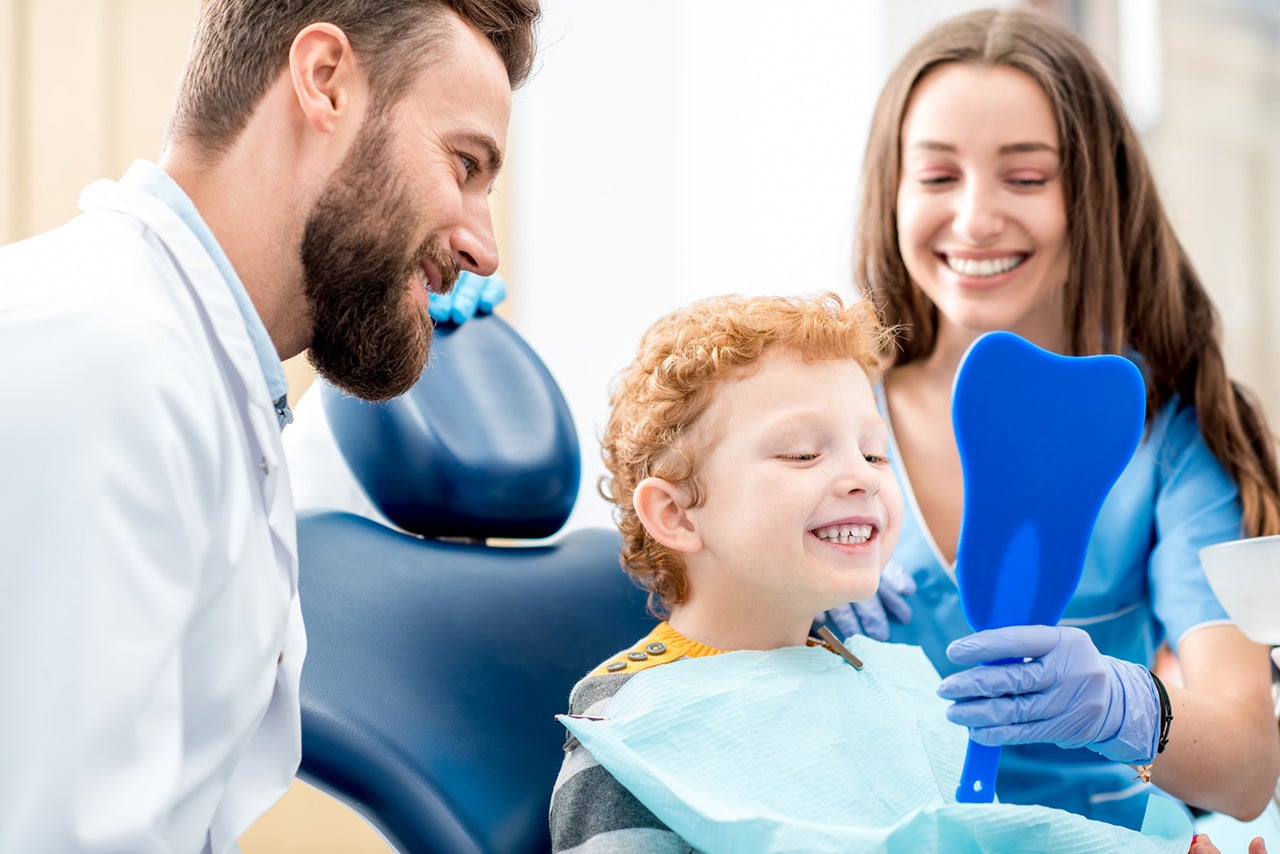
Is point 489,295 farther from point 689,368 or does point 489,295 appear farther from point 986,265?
point 986,265

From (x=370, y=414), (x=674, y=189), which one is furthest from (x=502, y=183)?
(x=370, y=414)

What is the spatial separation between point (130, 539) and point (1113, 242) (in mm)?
1316

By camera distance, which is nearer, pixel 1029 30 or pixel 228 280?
pixel 228 280

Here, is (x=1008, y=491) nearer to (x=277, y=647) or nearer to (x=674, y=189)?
(x=277, y=647)

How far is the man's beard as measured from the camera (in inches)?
44.8

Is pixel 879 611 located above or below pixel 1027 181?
below

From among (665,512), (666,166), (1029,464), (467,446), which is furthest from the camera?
(666,166)

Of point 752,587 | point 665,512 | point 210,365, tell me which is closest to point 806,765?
point 752,587

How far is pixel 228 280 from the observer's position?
3.54 ft

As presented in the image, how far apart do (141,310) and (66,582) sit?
0.21m

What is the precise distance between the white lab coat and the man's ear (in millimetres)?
163

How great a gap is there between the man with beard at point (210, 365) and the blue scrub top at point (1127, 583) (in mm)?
779

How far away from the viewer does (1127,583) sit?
5.37 ft

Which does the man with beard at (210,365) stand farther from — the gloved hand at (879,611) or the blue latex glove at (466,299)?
the gloved hand at (879,611)
